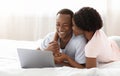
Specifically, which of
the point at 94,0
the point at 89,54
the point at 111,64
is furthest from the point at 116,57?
the point at 94,0

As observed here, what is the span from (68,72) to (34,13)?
173 cm

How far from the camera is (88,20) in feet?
4.82

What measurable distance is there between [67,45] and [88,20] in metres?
0.24

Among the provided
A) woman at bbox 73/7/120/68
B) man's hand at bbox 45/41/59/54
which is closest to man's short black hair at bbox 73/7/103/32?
woman at bbox 73/7/120/68

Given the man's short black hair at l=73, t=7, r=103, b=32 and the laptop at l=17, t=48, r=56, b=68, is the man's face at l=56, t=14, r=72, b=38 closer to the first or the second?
the man's short black hair at l=73, t=7, r=103, b=32

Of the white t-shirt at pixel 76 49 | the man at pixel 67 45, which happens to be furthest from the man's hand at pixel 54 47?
the white t-shirt at pixel 76 49

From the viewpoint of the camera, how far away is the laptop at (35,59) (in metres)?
1.39

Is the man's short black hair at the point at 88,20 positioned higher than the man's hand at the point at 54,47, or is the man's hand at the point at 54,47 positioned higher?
the man's short black hair at the point at 88,20

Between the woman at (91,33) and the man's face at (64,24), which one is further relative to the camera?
the man's face at (64,24)

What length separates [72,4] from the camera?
277 centimetres

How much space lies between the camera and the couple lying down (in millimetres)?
1460

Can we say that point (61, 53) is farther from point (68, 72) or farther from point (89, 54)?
point (68, 72)

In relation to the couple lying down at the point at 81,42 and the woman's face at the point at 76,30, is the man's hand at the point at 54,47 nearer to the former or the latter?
the couple lying down at the point at 81,42

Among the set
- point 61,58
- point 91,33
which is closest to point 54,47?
point 61,58
